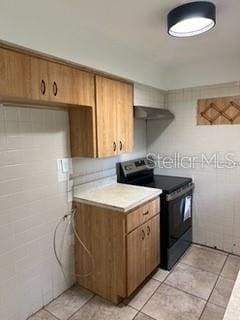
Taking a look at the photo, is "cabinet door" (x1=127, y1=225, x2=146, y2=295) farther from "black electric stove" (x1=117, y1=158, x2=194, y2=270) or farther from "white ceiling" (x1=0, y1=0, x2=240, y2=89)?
"white ceiling" (x1=0, y1=0, x2=240, y2=89)

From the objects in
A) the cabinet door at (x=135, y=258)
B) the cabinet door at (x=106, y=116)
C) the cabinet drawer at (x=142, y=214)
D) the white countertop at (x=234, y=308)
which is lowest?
the cabinet door at (x=135, y=258)

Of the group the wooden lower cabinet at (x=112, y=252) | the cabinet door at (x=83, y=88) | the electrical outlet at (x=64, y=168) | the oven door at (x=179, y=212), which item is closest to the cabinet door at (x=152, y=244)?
the wooden lower cabinet at (x=112, y=252)

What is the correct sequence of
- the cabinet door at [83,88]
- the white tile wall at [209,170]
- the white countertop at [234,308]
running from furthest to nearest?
the white tile wall at [209,170] → the cabinet door at [83,88] → the white countertop at [234,308]

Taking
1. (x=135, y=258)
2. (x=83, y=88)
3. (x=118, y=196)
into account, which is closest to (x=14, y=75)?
(x=83, y=88)

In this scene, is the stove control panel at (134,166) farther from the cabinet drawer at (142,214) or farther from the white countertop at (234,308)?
the white countertop at (234,308)

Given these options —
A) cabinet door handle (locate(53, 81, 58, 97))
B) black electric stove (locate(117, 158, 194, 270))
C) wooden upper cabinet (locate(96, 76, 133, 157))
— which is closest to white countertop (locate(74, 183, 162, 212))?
black electric stove (locate(117, 158, 194, 270))

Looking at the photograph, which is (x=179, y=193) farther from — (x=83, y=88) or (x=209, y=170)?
(x=83, y=88)

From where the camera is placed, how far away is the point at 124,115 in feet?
8.29

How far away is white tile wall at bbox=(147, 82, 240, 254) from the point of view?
2865mm

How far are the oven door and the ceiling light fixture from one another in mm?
1561

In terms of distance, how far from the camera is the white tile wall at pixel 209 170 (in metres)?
2.87

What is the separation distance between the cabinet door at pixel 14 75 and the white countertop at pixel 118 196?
108 cm

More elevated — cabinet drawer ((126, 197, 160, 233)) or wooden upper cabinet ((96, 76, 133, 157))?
wooden upper cabinet ((96, 76, 133, 157))

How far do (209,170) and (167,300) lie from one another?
159cm
